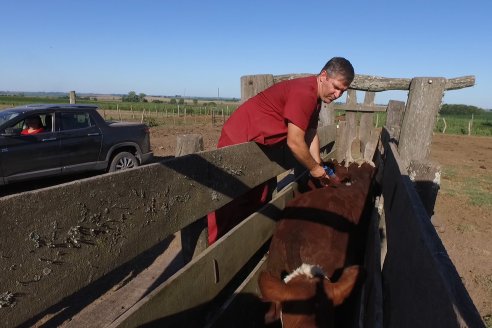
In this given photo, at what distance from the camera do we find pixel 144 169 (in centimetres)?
119

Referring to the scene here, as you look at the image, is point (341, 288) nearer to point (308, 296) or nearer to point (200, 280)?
point (308, 296)

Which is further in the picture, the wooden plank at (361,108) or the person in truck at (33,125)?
the person in truck at (33,125)

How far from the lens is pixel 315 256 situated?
2143 mm

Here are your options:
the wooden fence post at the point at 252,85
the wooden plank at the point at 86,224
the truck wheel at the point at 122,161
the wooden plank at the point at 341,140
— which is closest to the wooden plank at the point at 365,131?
the wooden plank at the point at 341,140

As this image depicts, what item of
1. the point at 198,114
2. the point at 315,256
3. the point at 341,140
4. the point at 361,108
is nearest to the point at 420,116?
the point at 315,256

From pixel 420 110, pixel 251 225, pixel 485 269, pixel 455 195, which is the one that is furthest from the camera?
pixel 455 195

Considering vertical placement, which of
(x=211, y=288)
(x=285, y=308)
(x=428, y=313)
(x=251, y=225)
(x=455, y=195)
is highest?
(x=428, y=313)

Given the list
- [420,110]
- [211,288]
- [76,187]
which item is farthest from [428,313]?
[420,110]

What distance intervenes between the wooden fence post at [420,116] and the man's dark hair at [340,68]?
1.00 m

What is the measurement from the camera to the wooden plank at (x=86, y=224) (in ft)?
2.66

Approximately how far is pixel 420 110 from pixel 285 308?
2.57 meters

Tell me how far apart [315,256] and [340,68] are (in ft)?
4.96

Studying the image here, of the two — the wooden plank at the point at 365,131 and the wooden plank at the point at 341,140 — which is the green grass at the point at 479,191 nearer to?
the wooden plank at the point at 365,131

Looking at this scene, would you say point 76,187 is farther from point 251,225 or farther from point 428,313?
point 251,225
